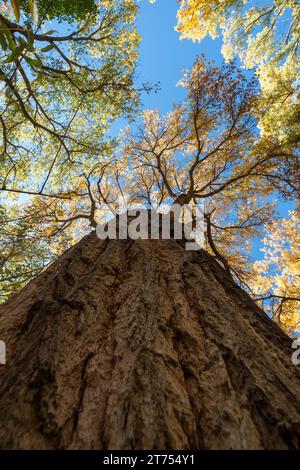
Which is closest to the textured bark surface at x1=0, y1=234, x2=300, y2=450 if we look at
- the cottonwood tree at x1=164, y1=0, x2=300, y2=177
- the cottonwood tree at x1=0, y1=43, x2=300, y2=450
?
the cottonwood tree at x1=0, y1=43, x2=300, y2=450

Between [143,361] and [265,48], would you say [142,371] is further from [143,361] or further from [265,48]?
[265,48]

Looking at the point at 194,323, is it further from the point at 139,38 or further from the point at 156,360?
the point at 139,38

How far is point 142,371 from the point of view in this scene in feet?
3.77

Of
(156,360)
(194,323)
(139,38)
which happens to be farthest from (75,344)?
(139,38)

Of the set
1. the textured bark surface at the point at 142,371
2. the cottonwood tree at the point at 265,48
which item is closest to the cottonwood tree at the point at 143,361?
the textured bark surface at the point at 142,371

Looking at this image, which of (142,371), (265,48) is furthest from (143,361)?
(265,48)

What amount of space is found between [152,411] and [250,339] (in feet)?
2.56

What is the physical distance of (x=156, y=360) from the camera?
4.00 feet

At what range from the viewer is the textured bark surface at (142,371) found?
0.94 metres

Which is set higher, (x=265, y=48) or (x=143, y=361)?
(x=265, y=48)

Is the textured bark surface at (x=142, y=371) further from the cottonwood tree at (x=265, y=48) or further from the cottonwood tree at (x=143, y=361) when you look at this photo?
the cottonwood tree at (x=265, y=48)

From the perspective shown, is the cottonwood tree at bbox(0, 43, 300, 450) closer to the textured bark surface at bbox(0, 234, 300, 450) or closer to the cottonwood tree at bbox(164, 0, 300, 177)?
the textured bark surface at bbox(0, 234, 300, 450)

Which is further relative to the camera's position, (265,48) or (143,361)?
(265,48)

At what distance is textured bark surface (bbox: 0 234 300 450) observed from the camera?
939mm
